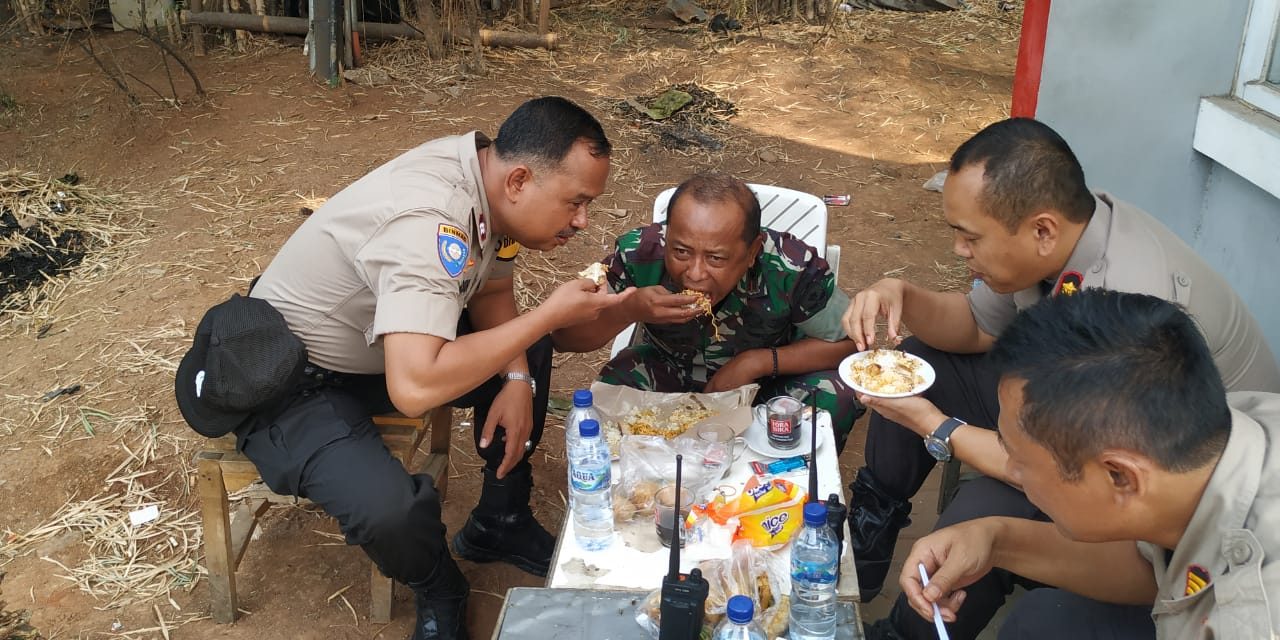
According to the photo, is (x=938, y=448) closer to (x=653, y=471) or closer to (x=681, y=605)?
(x=653, y=471)

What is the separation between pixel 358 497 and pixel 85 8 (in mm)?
7509

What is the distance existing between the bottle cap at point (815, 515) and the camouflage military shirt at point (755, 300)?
1.47 metres

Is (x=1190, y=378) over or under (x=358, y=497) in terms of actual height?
over

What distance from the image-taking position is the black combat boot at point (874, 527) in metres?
3.34

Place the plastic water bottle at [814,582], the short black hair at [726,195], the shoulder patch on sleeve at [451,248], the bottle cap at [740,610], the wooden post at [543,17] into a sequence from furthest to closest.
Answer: the wooden post at [543,17], the short black hair at [726,195], the shoulder patch on sleeve at [451,248], the plastic water bottle at [814,582], the bottle cap at [740,610]

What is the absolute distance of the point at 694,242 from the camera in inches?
128

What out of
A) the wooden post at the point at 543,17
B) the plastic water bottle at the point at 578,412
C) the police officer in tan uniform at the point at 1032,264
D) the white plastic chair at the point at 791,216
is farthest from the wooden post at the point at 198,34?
the police officer in tan uniform at the point at 1032,264

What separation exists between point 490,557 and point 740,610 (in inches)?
79.2

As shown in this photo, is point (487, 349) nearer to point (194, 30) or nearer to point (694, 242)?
point (694, 242)

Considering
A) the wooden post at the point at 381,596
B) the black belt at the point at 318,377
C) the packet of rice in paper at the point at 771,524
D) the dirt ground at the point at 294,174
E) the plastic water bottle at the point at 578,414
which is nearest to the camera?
the packet of rice in paper at the point at 771,524

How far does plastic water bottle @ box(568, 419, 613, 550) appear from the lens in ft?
8.14

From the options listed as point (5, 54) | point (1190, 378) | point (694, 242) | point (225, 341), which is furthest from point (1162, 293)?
point (5, 54)

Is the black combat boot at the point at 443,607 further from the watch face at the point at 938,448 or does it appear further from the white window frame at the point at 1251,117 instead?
the white window frame at the point at 1251,117

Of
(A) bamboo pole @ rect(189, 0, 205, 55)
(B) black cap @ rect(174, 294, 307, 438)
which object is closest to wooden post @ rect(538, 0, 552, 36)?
(A) bamboo pole @ rect(189, 0, 205, 55)
